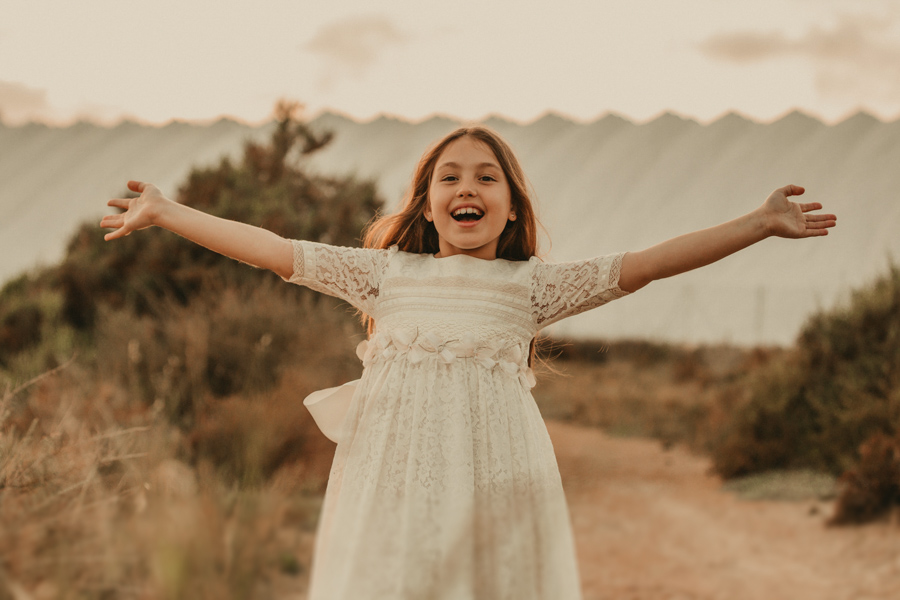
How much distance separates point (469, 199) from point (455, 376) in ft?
1.82

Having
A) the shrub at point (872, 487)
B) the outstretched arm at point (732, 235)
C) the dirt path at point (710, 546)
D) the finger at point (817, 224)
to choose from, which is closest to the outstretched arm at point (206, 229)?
the outstretched arm at point (732, 235)

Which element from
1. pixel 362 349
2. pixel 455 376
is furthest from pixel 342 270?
pixel 455 376

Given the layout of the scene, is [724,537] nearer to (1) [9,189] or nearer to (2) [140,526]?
(2) [140,526]

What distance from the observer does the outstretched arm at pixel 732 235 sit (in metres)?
1.97

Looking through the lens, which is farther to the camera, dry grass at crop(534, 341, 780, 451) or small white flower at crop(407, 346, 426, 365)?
dry grass at crop(534, 341, 780, 451)

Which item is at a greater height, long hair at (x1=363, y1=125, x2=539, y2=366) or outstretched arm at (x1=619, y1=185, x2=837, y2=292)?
long hair at (x1=363, y1=125, x2=539, y2=366)

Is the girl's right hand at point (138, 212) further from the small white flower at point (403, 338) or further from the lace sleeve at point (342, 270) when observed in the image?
the small white flower at point (403, 338)

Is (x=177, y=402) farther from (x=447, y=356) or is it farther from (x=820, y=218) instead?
(x=820, y=218)

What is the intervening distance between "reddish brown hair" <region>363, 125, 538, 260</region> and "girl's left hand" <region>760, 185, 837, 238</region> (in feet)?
2.46

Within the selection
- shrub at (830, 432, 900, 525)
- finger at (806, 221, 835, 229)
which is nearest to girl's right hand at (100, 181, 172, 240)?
finger at (806, 221, 835, 229)

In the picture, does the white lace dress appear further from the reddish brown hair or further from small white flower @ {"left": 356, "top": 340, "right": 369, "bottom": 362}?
the reddish brown hair

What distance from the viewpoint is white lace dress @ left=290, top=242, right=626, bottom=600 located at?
1795mm

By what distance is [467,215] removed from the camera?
217 cm

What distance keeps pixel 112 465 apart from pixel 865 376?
6.90 meters
